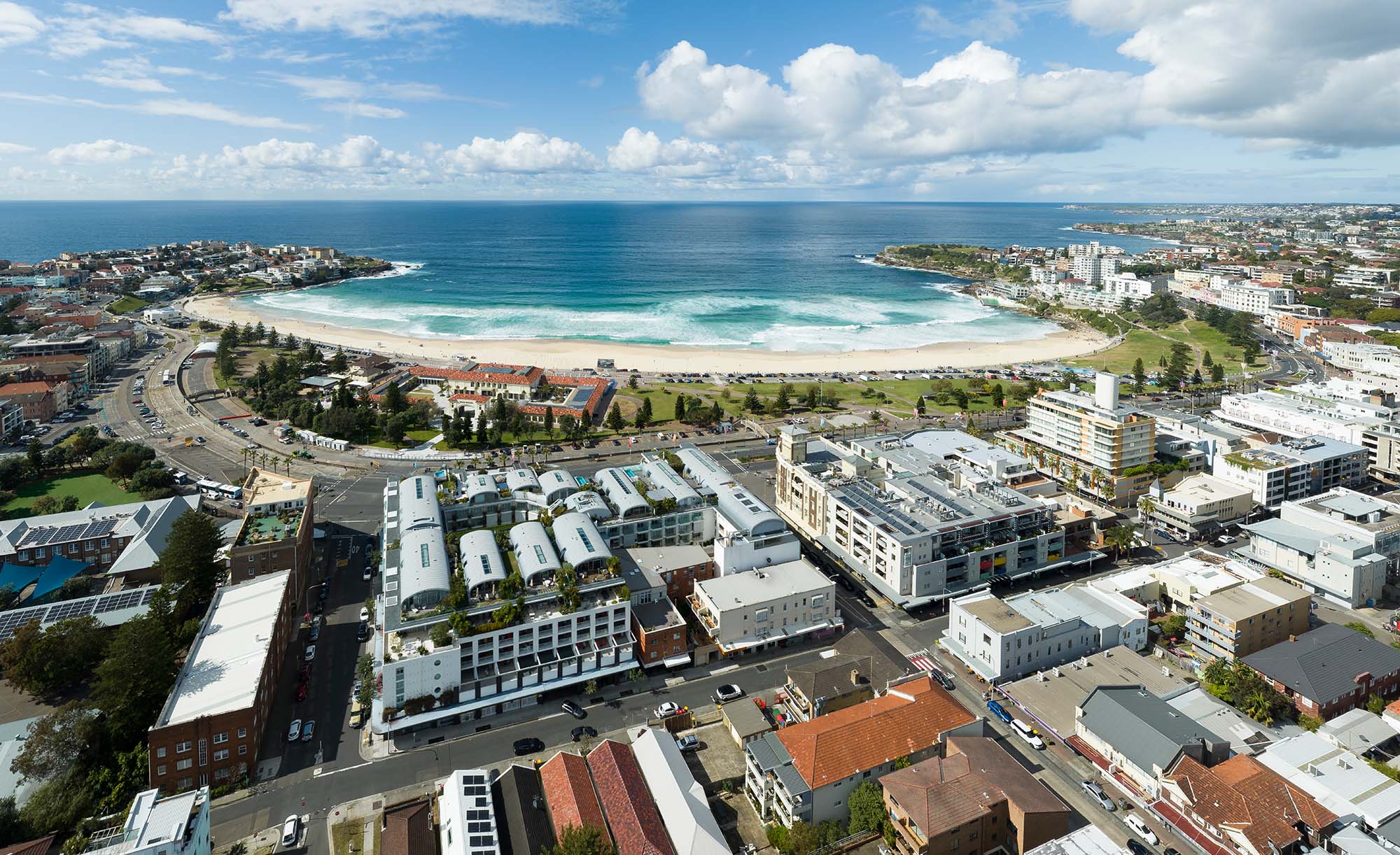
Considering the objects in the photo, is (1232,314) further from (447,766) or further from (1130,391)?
(447,766)

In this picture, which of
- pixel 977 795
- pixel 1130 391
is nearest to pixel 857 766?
pixel 977 795

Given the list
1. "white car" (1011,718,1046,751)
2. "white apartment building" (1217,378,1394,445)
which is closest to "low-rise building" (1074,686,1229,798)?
"white car" (1011,718,1046,751)

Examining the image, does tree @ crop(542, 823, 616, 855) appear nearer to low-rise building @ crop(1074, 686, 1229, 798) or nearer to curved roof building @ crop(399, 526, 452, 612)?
curved roof building @ crop(399, 526, 452, 612)

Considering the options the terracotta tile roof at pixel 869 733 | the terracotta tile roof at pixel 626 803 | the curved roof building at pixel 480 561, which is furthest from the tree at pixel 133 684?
the terracotta tile roof at pixel 869 733

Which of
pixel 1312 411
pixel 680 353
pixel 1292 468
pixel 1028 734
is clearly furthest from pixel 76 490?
pixel 1312 411

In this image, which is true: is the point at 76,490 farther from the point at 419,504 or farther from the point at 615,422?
the point at 615,422

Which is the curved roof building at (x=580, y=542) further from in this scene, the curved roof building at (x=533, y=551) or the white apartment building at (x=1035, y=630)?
the white apartment building at (x=1035, y=630)
